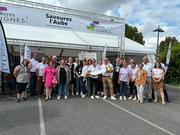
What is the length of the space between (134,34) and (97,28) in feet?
98.1

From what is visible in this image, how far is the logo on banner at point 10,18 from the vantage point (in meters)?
13.8

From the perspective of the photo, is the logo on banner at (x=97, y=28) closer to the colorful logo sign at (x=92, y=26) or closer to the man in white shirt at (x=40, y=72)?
the colorful logo sign at (x=92, y=26)

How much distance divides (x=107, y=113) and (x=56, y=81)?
3.65m

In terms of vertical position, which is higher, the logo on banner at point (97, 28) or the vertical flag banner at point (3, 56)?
the logo on banner at point (97, 28)

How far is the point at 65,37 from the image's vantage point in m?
16.0

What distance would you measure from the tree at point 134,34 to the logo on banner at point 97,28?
28.2 metres

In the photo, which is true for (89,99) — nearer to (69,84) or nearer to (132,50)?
(69,84)

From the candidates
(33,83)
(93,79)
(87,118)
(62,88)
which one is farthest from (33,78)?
(87,118)

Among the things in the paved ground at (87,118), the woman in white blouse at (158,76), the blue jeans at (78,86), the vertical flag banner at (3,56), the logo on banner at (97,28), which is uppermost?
the logo on banner at (97,28)

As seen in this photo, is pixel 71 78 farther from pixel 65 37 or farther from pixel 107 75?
pixel 65 37

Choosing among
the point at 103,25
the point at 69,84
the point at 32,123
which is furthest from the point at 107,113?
the point at 103,25

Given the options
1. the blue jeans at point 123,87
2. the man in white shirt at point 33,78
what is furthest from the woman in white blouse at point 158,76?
the man in white shirt at point 33,78

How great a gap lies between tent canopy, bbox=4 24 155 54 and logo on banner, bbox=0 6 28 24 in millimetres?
384

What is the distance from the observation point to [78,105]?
10578 millimetres
